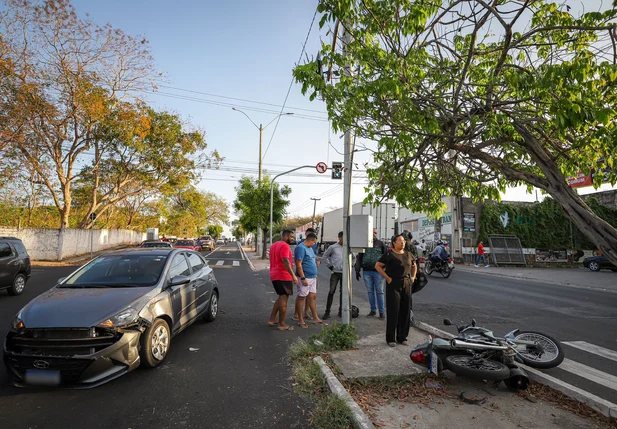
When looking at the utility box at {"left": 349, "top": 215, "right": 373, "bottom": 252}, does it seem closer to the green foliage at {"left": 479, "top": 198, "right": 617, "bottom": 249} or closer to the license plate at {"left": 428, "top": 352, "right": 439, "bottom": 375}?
the license plate at {"left": 428, "top": 352, "right": 439, "bottom": 375}

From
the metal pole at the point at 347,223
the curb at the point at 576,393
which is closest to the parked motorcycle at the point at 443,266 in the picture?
the metal pole at the point at 347,223

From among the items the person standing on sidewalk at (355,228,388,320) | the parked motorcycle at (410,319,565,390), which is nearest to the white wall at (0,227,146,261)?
the person standing on sidewalk at (355,228,388,320)

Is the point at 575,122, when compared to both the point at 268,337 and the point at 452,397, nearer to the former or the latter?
the point at 452,397

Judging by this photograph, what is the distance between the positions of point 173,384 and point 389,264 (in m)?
3.40

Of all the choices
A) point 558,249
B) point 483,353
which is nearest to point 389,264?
point 483,353

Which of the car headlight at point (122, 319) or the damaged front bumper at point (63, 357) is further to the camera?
the car headlight at point (122, 319)

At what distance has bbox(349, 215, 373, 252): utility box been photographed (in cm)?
553

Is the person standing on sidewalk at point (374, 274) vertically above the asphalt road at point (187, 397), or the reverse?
the person standing on sidewalk at point (374, 274)

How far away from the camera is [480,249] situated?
24.8 metres

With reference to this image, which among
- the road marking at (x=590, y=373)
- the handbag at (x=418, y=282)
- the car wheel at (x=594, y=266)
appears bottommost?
the road marking at (x=590, y=373)

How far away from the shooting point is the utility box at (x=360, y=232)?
18.1 ft

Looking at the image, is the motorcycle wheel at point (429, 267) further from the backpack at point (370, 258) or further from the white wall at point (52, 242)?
the white wall at point (52, 242)

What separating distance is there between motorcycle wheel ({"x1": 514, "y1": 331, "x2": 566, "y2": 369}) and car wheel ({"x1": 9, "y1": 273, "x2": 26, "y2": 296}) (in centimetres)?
1202

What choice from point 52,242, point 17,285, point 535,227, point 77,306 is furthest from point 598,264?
point 52,242
